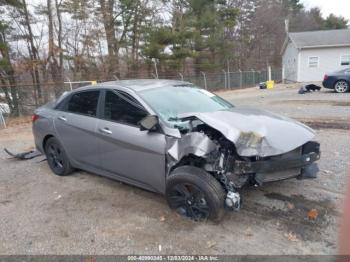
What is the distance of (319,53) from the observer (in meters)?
26.6

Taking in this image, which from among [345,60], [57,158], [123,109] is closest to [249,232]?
[123,109]

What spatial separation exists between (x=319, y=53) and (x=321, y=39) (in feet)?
4.52

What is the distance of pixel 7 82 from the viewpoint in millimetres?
14109

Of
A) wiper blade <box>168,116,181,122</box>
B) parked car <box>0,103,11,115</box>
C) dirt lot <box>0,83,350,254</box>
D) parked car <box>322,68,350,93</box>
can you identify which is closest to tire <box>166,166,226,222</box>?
dirt lot <box>0,83,350,254</box>

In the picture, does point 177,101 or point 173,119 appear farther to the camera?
point 177,101

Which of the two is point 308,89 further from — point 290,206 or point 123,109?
point 123,109

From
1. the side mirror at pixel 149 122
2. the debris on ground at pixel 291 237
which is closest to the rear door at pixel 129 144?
the side mirror at pixel 149 122

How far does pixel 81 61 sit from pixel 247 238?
17.1m

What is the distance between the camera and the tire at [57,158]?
194 inches

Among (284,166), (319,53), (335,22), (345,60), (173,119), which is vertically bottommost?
(284,166)

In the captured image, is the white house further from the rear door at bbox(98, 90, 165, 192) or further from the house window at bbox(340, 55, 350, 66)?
the rear door at bbox(98, 90, 165, 192)

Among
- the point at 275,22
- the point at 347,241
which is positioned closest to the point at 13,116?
the point at 347,241

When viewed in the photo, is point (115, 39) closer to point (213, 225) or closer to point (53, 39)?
point (53, 39)

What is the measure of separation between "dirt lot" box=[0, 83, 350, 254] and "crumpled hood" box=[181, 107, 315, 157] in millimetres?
832
